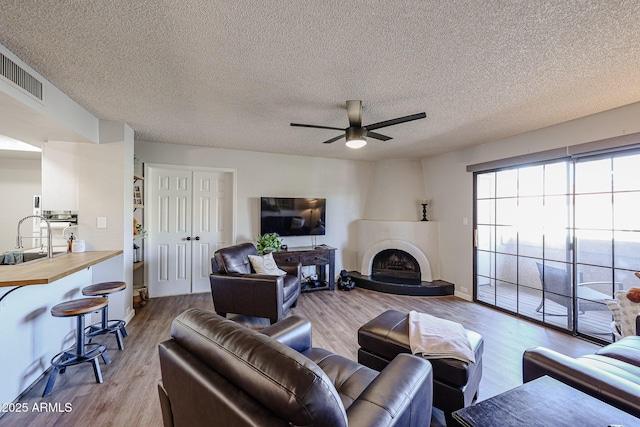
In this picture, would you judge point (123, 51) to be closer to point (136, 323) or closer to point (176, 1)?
point (176, 1)

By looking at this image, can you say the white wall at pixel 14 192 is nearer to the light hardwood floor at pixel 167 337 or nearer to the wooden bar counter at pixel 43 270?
the light hardwood floor at pixel 167 337

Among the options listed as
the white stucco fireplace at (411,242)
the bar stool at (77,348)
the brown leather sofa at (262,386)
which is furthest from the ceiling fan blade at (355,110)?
the white stucco fireplace at (411,242)

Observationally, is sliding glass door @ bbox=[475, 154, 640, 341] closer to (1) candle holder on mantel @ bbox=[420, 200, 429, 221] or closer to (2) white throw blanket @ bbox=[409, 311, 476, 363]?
(1) candle holder on mantel @ bbox=[420, 200, 429, 221]

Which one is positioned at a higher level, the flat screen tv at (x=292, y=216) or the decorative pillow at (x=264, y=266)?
the flat screen tv at (x=292, y=216)

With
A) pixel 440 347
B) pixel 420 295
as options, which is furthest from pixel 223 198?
pixel 440 347

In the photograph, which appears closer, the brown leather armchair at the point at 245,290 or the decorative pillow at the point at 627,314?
the decorative pillow at the point at 627,314

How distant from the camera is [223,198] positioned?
4.60 m

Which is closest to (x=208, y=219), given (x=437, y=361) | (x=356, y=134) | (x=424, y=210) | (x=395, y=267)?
(x=356, y=134)

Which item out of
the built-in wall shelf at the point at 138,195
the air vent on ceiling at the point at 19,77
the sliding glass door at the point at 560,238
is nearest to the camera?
the air vent on ceiling at the point at 19,77

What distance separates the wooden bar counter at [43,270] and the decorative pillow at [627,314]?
172 inches

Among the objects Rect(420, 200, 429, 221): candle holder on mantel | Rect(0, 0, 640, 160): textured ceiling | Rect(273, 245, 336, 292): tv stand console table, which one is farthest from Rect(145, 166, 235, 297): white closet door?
Rect(420, 200, 429, 221): candle holder on mantel

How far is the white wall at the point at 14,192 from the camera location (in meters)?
A: 4.39

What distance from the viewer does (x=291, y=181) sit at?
4.90 m

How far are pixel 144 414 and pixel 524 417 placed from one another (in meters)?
2.11
